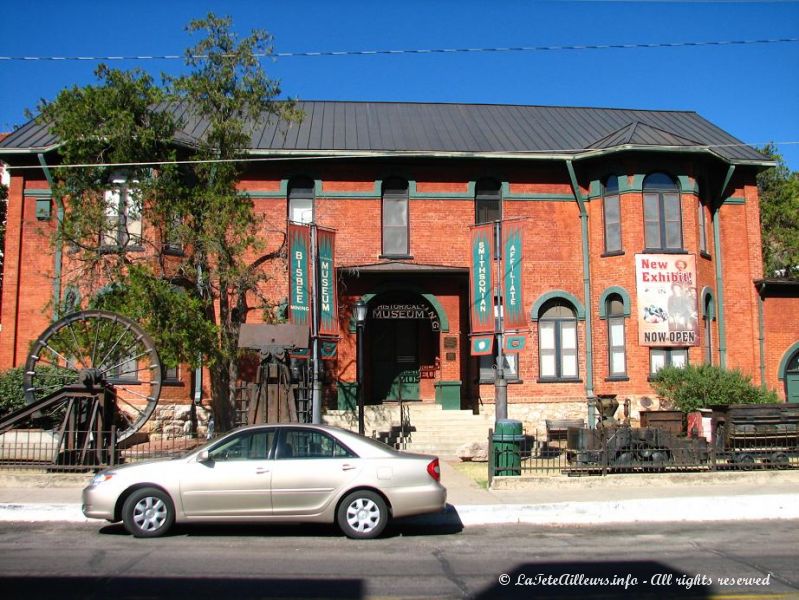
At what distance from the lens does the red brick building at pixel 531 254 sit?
2112cm

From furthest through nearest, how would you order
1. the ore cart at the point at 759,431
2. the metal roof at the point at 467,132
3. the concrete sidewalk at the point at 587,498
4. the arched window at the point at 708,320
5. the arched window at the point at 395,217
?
the arched window at the point at 395,217 < the arched window at the point at 708,320 < the metal roof at the point at 467,132 < the ore cart at the point at 759,431 < the concrete sidewalk at the point at 587,498

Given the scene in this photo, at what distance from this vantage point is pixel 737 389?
18.5 meters

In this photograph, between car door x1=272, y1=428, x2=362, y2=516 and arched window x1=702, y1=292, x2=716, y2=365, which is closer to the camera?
car door x1=272, y1=428, x2=362, y2=516

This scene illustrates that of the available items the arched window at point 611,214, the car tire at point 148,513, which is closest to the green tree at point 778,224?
the arched window at point 611,214

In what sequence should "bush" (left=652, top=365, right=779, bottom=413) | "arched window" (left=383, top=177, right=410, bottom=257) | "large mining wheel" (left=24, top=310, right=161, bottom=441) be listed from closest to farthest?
1. "large mining wheel" (left=24, top=310, right=161, bottom=441)
2. "bush" (left=652, top=365, right=779, bottom=413)
3. "arched window" (left=383, top=177, right=410, bottom=257)

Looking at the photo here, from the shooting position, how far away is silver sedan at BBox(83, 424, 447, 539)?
919 cm

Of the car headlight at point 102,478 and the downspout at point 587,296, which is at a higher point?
the downspout at point 587,296

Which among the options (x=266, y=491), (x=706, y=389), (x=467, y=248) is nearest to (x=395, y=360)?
(x=467, y=248)

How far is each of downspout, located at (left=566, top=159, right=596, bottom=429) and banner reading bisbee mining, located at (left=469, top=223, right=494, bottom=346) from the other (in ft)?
19.3

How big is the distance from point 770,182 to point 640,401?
17.7 metres

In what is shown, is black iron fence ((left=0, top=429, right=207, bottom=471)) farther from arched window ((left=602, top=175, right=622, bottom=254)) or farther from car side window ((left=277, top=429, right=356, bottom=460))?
arched window ((left=602, top=175, right=622, bottom=254))

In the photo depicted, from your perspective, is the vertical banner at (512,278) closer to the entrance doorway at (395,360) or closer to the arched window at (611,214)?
the arched window at (611,214)

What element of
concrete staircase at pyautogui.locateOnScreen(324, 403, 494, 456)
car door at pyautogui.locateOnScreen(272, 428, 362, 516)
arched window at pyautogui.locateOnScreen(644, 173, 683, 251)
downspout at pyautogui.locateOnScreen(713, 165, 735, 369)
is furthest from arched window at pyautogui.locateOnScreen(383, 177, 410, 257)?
car door at pyautogui.locateOnScreen(272, 428, 362, 516)

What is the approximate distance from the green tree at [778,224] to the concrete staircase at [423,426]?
1675 cm
